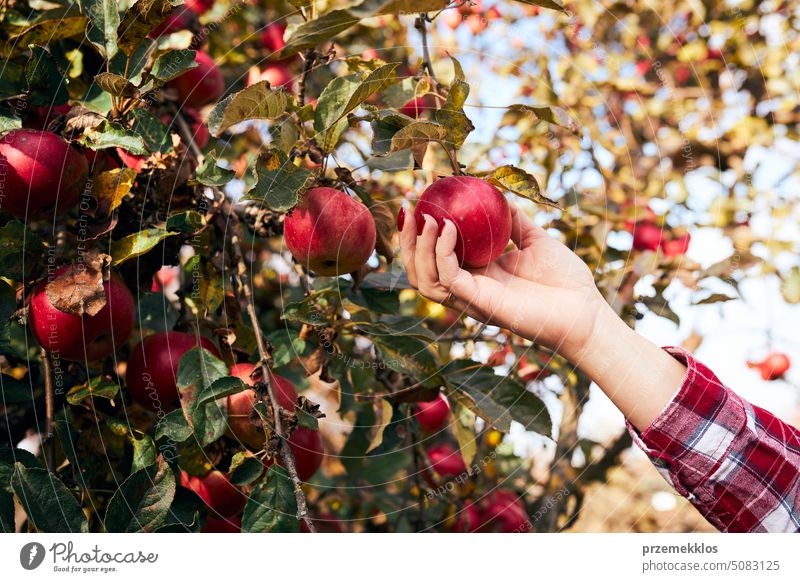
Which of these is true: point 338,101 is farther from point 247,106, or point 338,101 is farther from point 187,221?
point 187,221

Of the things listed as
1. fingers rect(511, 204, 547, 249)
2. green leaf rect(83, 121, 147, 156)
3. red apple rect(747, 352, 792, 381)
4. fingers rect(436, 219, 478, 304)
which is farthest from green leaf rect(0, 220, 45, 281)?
red apple rect(747, 352, 792, 381)

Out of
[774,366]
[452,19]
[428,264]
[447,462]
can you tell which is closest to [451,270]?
[428,264]

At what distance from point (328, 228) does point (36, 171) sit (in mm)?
301

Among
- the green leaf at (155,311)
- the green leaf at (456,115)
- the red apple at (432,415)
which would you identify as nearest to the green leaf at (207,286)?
the green leaf at (155,311)

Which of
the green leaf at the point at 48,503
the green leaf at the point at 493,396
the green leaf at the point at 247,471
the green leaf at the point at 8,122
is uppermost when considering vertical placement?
the green leaf at the point at 8,122

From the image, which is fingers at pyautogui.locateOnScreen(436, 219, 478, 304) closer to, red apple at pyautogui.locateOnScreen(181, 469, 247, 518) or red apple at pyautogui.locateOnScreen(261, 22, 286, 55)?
red apple at pyautogui.locateOnScreen(181, 469, 247, 518)

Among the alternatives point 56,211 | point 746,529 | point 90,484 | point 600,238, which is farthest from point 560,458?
point 56,211

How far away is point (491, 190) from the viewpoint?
722mm

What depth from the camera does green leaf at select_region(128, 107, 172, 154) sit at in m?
0.77

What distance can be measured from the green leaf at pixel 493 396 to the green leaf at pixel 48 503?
16.7 inches

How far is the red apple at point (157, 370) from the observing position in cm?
78

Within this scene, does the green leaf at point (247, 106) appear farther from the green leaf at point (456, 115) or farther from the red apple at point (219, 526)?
the red apple at point (219, 526)

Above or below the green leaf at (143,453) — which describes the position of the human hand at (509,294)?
above

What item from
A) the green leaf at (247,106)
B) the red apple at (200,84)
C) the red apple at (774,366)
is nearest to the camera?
the green leaf at (247,106)
